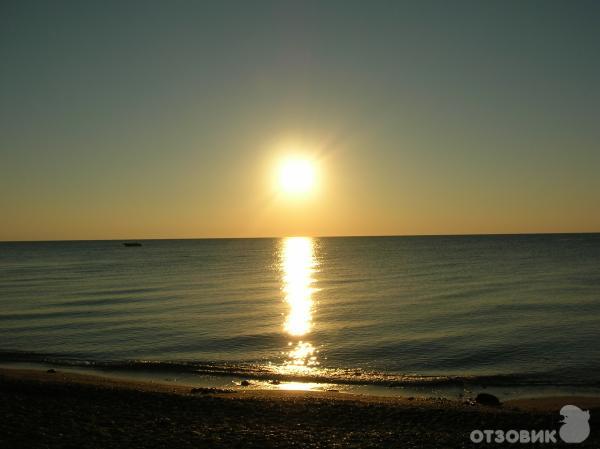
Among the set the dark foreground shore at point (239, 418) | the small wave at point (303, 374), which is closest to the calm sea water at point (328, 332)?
the small wave at point (303, 374)

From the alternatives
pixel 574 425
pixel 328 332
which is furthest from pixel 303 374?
pixel 574 425

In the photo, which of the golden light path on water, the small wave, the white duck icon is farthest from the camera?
the golden light path on water

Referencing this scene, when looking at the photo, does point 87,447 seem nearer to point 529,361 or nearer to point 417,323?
point 529,361

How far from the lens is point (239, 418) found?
14.3 metres

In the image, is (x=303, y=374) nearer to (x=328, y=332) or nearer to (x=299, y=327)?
(x=328, y=332)

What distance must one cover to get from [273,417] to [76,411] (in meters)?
5.68

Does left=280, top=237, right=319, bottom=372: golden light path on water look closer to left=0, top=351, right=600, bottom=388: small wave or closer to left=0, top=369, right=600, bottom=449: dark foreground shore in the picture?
left=0, top=351, right=600, bottom=388: small wave

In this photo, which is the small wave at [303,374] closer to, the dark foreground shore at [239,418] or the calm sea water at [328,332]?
the calm sea water at [328,332]

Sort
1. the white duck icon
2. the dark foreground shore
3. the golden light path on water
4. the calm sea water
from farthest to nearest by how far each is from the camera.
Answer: the golden light path on water < the calm sea water < the white duck icon < the dark foreground shore

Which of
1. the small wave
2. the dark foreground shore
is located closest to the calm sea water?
the small wave

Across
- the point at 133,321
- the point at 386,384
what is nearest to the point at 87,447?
the point at 386,384

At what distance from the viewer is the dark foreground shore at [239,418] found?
12.2 m

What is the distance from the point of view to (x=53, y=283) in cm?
6138

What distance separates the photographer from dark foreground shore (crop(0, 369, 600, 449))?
12.2 metres
